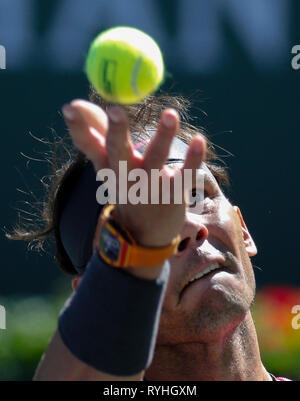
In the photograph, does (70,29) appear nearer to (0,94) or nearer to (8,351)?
(0,94)

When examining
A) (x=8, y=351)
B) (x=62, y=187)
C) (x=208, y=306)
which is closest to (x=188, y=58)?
(x=8, y=351)

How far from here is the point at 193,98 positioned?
14.5 ft

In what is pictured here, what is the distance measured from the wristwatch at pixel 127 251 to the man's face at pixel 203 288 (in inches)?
22.5

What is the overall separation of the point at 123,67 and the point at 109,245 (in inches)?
16.1

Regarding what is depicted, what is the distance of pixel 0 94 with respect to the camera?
14.6 ft

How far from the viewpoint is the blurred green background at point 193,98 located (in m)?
4.29

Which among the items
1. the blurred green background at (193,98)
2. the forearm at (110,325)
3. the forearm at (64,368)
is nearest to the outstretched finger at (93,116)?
the forearm at (110,325)

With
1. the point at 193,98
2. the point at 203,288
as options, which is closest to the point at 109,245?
the point at 203,288

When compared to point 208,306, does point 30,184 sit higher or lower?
lower

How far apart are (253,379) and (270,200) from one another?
8.80 ft

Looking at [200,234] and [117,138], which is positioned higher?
[117,138]

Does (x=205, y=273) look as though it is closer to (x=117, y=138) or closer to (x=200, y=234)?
(x=200, y=234)

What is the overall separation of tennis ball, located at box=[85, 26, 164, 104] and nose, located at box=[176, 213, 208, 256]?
0.51 m

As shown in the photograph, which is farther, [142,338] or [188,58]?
[188,58]
